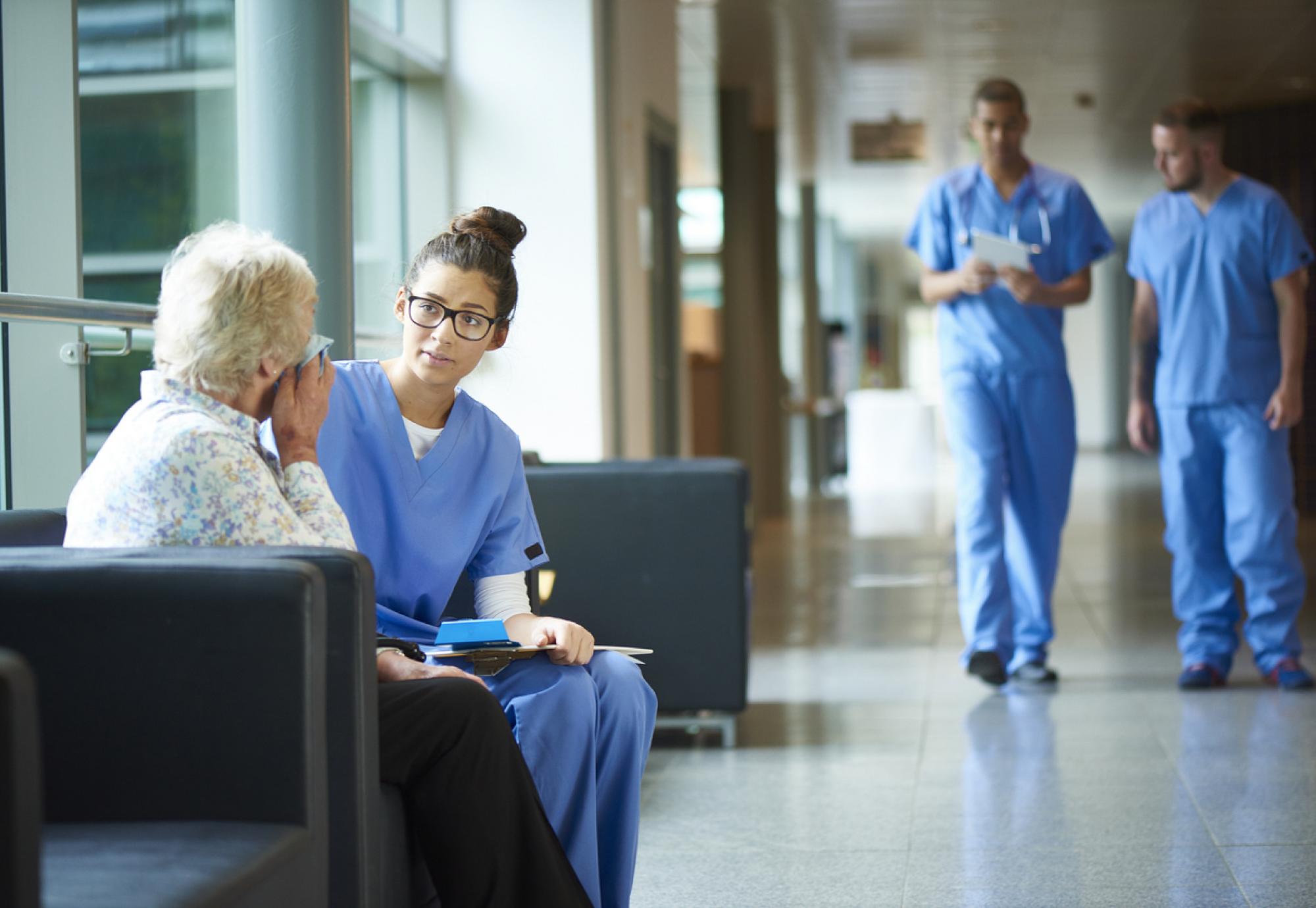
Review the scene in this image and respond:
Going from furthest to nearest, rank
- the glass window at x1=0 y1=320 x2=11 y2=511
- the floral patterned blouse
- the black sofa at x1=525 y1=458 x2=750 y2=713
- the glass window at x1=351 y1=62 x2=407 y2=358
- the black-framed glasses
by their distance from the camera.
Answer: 1. the glass window at x1=351 y1=62 x2=407 y2=358
2. the black sofa at x1=525 y1=458 x2=750 y2=713
3. the glass window at x1=0 y1=320 x2=11 y2=511
4. the black-framed glasses
5. the floral patterned blouse

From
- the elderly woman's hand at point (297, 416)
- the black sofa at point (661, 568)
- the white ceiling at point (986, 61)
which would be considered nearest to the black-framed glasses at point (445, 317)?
the elderly woman's hand at point (297, 416)

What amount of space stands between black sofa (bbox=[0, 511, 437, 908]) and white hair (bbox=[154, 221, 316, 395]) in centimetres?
23

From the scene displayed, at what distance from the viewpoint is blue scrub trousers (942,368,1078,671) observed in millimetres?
3896

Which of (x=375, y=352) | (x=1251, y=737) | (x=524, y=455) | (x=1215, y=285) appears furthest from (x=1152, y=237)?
(x=375, y=352)

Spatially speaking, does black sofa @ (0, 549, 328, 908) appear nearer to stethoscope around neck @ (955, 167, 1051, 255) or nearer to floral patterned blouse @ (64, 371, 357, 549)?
floral patterned blouse @ (64, 371, 357, 549)

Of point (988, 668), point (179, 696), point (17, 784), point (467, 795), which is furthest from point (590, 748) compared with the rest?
point (988, 668)

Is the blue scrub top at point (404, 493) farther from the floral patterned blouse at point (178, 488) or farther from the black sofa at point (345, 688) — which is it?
the black sofa at point (345, 688)

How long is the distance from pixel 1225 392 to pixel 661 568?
5.11 feet

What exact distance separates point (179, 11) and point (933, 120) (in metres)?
7.32

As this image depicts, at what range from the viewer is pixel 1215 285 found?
3.87 meters

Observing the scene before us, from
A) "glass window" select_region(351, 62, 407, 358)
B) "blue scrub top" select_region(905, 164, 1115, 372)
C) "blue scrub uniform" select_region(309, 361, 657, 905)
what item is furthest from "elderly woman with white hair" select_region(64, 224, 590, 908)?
"glass window" select_region(351, 62, 407, 358)

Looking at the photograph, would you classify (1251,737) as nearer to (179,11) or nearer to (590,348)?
(590,348)

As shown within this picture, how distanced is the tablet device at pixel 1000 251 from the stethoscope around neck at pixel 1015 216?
159 mm

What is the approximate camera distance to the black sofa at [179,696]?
1.39m
